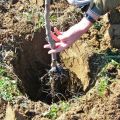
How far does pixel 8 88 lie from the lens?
2.80 metres

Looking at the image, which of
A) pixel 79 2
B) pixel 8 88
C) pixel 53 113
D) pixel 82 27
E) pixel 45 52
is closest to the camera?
pixel 53 113

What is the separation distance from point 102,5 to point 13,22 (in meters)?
0.78

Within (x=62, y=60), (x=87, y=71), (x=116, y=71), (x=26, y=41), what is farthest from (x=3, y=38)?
(x=116, y=71)

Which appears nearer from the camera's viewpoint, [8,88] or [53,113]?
[53,113]

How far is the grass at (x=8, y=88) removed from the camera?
9.00ft

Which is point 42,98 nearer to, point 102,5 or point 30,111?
point 30,111

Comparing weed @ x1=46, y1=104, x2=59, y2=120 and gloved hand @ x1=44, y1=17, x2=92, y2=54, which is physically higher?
gloved hand @ x1=44, y1=17, x2=92, y2=54

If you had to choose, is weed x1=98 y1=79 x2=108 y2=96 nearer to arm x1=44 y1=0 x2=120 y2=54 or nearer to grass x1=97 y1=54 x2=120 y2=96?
grass x1=97 y1=54 x2=120 y2=96

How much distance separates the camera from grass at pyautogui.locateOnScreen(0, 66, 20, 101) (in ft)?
9.00

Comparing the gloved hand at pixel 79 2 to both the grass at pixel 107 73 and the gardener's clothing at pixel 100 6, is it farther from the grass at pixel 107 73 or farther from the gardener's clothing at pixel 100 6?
the grass at pixel 107 73

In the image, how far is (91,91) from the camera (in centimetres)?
272

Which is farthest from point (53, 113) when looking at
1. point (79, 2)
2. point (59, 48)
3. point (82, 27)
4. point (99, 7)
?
point (79, 2)

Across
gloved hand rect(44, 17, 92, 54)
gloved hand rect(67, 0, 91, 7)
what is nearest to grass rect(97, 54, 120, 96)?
gloved hand rect(44, 17, 92, 54)

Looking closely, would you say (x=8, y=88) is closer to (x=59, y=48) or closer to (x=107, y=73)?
(x=59, y=48)
